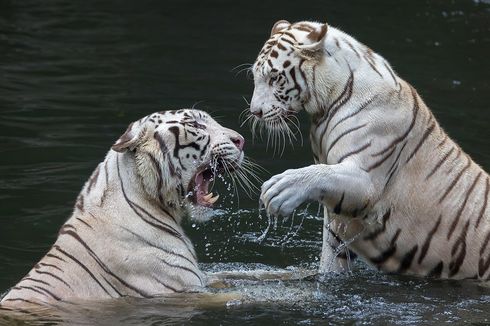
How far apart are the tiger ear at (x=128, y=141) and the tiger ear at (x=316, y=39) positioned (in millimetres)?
977

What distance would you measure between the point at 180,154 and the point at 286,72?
72 cm

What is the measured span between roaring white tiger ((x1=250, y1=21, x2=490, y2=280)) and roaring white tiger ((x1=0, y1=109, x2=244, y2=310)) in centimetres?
47

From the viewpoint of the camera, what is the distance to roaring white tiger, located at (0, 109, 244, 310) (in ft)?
16.5

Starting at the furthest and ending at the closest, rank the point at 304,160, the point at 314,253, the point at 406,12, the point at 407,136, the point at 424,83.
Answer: the point at 406,12
the point at 424,83
the point at 304,160
the point at 314,253
the point at 407,136

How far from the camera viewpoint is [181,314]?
5148mm

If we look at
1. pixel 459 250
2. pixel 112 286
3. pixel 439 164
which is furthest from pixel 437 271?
pixel 112 286

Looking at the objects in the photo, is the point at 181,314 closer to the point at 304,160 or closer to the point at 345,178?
the point at 345,178

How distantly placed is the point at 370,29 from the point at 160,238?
727cm

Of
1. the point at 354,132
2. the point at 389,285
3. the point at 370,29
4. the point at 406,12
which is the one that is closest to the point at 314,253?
the point at 389,285

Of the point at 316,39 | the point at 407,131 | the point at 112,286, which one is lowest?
the point at 112,286

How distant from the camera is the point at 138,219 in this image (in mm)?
5184

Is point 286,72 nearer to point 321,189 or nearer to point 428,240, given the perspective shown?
point 321,189

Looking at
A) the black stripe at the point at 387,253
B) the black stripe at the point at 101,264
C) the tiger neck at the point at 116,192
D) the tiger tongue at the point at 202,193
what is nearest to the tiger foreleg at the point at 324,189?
the black stripe at the point at 387,253

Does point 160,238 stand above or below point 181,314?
above
